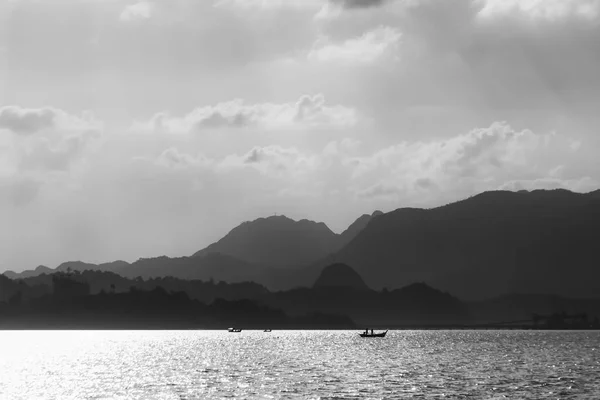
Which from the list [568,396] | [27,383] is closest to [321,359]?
[27,383]

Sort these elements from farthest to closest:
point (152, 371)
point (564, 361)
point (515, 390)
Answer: point (564, 361) → point (152, 371) → point (515, 390)

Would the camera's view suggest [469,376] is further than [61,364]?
No

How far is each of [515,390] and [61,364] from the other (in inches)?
4739

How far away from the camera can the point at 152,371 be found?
518 ft

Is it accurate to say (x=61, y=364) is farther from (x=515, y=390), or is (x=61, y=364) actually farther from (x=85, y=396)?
(x=515, y=390)

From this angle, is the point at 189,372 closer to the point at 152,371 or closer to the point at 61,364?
the point at 152,371

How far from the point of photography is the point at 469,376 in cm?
14012

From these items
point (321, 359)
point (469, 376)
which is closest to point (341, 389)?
point (469, 376)

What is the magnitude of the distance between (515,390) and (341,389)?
26377mm

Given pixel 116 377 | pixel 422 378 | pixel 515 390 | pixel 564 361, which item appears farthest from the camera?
pixel 564 361

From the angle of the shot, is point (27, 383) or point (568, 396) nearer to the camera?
point (568, 396)

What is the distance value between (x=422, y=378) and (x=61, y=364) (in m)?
100.0

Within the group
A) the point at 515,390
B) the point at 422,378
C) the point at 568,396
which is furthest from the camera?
the point at 422,378

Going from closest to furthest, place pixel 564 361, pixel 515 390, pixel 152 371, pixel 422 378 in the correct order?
pixel 515 390 < pixel 422 378 < pixel 152 371 < pixel 564 361
